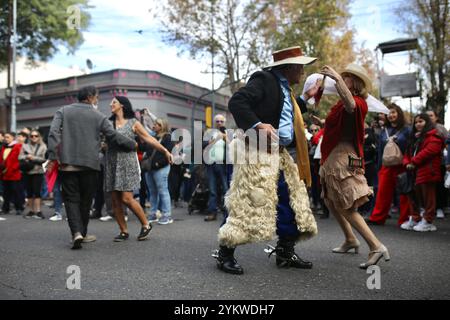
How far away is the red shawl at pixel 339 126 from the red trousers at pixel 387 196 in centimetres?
305

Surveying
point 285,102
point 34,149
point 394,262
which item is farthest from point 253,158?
point 34,149

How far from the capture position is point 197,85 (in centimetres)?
3791

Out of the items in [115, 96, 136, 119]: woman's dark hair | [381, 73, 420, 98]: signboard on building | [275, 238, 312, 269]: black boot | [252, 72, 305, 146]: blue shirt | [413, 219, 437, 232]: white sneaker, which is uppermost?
[381, 73, 420, 98]: signboard on building

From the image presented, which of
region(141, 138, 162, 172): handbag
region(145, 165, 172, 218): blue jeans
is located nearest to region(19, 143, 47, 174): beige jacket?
region(141, 138, 162, 172): handbag

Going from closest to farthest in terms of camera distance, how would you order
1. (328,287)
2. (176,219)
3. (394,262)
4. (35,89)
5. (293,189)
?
1. (328,287)
2. (293,189)
3. (394,262)
4. (176,219)
5. (35,89)

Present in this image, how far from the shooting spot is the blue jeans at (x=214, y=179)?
28.2 ft

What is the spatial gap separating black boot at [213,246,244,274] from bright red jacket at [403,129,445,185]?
401 centimetres

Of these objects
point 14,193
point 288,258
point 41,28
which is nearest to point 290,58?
point 288,258

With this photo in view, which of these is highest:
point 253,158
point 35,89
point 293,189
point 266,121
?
point 35,89

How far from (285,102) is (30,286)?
2609mm

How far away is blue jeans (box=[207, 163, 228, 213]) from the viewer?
28.2 ft

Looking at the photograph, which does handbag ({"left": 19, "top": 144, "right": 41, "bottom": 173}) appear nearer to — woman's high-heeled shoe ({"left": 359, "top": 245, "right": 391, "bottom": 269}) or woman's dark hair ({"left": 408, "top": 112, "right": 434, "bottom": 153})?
woman's dark hair ({"left": 408, "top": 112, "right": 434, "bottom": 153})

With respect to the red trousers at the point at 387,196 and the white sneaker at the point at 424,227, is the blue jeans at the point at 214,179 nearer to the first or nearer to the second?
the red trousers at the point at 387,196

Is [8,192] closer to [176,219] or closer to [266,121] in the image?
[176,219]
